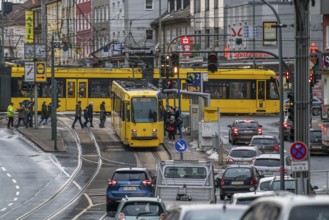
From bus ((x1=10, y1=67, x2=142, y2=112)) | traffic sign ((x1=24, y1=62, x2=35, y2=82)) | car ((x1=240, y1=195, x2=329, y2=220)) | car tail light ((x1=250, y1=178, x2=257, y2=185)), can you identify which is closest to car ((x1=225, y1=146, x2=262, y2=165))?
car tail light ((x1=250, y1=178, x2=257, y2=185))

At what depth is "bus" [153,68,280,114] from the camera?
74.4 meters

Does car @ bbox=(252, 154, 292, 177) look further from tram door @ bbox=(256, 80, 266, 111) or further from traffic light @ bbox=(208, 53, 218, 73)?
tram door @ bbox=(256, 80, 266, 111)

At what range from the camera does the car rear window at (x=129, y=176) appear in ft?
113

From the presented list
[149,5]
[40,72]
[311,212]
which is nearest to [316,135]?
[40,72]

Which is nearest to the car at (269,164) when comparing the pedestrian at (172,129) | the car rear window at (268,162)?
the car rear window at (268,162)

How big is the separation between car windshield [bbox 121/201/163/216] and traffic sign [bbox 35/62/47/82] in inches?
1476

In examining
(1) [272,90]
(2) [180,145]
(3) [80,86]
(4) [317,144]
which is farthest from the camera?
(3) [80,86]

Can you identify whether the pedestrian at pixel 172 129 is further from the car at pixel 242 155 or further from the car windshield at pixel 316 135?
the car at pixel 242 155

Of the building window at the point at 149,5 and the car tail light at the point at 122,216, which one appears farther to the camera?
the building window at the point at 149,5

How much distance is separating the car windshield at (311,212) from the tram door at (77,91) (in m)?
65.1

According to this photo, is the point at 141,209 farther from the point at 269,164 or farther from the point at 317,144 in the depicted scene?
the point at 317,144

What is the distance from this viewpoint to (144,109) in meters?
53.5

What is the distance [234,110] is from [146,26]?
39.7 meters

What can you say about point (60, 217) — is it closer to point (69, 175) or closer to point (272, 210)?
point (69, 175)
